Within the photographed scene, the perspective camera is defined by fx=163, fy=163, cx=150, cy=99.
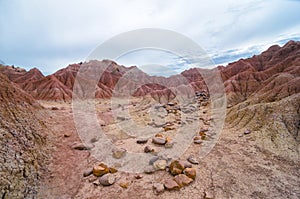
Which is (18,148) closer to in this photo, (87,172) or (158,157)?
(87,172)

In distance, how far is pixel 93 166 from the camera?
8398 mm

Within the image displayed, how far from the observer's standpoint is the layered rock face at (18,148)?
18.5ft

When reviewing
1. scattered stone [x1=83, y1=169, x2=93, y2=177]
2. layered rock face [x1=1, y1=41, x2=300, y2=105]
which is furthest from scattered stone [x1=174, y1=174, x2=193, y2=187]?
layered rock face [x1=1, y1=41, x2=300, y2=105]

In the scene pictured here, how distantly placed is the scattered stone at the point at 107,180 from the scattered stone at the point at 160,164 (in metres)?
2.14

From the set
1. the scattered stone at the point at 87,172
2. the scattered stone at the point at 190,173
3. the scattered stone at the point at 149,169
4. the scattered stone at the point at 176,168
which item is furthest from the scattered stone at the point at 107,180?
the scattered stone at the point at 190,173

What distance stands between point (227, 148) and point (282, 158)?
2.79m

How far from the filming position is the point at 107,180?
720 centimetres

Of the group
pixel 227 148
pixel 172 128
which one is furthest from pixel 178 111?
pixel 227 148

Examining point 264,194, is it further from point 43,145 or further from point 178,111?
point 178,111

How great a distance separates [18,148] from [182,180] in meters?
7.07

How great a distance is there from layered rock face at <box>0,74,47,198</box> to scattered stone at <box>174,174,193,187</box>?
18.4 ft

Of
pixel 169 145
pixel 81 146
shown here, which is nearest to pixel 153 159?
pixel 169 145

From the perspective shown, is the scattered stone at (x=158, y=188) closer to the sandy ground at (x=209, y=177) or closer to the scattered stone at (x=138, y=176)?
the sandy ground at (x=209, y=177)

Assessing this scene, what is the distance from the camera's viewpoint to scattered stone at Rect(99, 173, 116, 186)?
7.14 m
